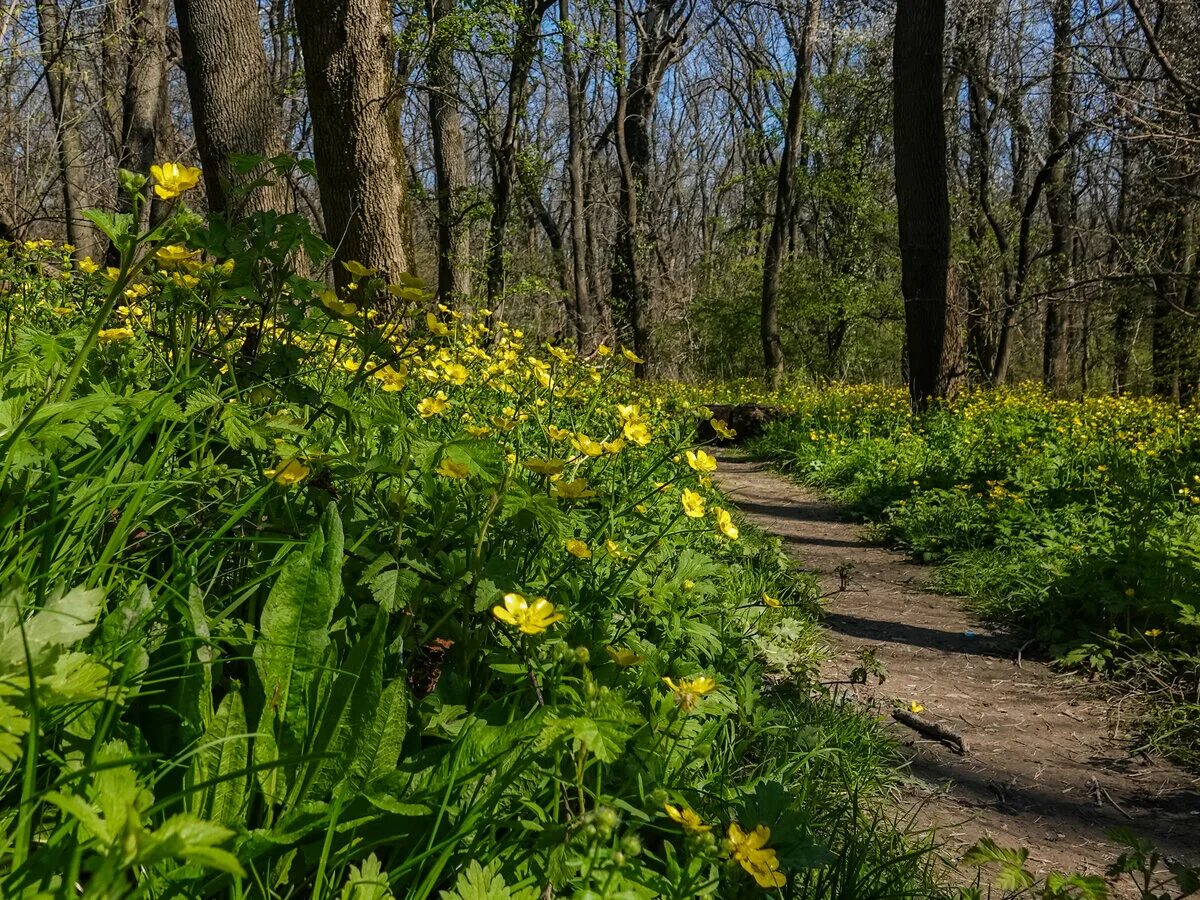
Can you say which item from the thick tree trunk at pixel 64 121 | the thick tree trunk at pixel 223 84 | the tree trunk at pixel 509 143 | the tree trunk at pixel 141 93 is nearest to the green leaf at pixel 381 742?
the thick tree trunk at pixel 223 84

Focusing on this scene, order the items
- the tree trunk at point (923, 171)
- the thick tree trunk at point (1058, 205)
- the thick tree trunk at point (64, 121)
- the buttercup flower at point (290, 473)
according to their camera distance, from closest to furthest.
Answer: the buttercup flower at point (290, 473) → the tree trunk at point (923, 171) → the thick tree trunk at point (64, 121) → the thick tree trunk at point (1058, 205)

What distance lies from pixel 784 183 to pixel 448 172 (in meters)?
6.74

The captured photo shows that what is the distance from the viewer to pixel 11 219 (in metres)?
7.44

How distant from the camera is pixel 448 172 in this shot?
11.2 metres

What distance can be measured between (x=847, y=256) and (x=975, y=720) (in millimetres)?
16426

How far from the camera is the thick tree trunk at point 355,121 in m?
4.76

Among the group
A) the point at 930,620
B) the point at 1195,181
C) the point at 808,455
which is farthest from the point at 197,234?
the point at 1195,181

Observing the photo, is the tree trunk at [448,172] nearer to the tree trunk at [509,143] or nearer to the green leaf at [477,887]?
the tree trunk at [509,143]

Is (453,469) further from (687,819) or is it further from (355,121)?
(355,121)

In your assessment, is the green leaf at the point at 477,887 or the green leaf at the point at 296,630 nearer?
the green leaf at the point at 477,887

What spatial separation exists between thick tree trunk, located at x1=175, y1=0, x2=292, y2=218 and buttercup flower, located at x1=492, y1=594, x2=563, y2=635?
16.0ft

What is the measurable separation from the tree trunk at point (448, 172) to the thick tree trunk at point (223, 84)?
13.2 feet

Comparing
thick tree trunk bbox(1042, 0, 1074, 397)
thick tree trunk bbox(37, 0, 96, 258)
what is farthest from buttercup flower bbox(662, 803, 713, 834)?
thick tree trunk bbox(1042, 0, 1074, 397)

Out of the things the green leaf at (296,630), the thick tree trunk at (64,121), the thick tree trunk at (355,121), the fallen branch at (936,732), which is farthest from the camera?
the thick tree trunk at (64,121)
